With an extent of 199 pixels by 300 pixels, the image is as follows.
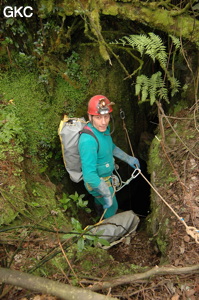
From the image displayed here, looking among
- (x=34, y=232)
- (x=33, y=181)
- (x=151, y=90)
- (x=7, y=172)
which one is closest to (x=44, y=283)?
(x=34, y=232)

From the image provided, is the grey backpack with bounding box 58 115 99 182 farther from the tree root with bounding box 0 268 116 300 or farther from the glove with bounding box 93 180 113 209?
the tree root with bounding box 0 268 116 300

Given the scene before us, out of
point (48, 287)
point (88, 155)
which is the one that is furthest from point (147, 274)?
point (88, 155)

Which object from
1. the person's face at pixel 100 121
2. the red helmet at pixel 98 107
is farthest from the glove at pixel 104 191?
the red helmet at pixel 98 107

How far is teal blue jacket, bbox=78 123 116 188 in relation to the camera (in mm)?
4297

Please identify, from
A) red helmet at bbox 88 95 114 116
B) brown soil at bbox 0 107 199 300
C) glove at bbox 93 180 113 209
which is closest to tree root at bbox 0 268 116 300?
brown soil at bbox 0 107 199 300

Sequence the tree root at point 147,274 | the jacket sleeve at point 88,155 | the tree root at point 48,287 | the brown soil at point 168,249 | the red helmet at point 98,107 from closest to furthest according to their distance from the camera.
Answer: the tree root at point 48,287, the tree root at point 147,274, the brown soil at point 168,249, the red helmet at point 98,107, the jacket sleeve at point 88,155

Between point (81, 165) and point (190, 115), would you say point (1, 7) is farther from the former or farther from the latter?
point (190, 115)

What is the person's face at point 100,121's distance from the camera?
4.30 meters

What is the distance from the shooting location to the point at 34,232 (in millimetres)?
3641

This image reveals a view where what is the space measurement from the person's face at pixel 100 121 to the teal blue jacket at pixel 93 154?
0.27 ft

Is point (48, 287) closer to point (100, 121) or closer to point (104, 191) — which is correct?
point (104, 191)

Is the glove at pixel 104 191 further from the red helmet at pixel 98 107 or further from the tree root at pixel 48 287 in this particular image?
the tree root at pixel 48 287

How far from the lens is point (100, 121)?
170 inches

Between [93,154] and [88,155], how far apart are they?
3.3 inches
